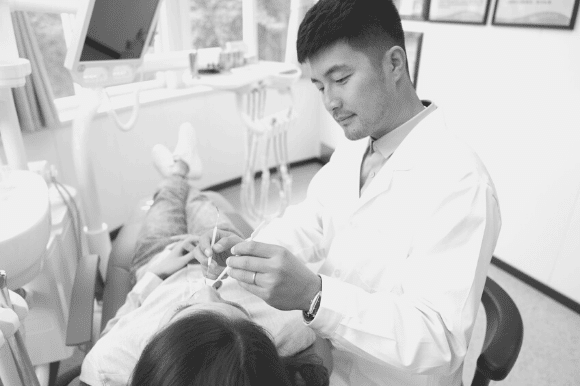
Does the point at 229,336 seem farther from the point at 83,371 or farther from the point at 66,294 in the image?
the point at 66,294

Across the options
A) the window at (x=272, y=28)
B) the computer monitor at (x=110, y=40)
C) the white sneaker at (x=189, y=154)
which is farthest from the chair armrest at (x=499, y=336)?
the window at (x=272, y=28)

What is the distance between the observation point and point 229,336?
29.7 inches

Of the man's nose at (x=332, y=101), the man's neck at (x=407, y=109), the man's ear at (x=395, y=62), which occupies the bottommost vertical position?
the man's neck at (x=407, y=109)

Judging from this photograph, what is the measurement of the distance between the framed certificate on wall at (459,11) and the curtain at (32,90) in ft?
7.94

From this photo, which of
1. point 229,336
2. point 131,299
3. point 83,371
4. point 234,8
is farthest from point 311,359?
point 234,8

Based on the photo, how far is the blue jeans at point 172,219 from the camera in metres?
1.73

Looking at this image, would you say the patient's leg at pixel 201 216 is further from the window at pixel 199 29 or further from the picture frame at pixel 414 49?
the picture frame at pixel 414 49

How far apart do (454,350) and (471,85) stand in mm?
2090

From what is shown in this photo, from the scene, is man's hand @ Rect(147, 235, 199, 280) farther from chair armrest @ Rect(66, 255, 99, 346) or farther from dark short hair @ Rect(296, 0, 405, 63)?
dark short hair @ Rect(296, 0, 405, 63)

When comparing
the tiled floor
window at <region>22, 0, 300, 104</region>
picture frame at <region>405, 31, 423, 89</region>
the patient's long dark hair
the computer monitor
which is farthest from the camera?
picture frame at <region>405, 31, 423, 89</region>

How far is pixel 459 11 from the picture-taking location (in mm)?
2488

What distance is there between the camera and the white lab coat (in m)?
0.83

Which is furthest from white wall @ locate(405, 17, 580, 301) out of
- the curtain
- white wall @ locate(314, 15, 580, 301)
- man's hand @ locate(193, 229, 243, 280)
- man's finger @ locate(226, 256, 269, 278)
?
the curtain

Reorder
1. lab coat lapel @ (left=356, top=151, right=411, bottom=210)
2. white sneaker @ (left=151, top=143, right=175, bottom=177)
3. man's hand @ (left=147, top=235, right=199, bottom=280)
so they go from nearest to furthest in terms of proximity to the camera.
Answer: lab coat lapel @ (left=356, top=151, right=411, bottom=210)
man's hand @ (left=147, top=235, right=199, bottom=280)
white sneaker @ (left=151, top=143, right=175, bottom=177)
